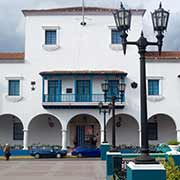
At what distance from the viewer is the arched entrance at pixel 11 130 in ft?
118

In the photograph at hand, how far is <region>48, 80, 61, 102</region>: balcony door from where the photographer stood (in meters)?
33.9

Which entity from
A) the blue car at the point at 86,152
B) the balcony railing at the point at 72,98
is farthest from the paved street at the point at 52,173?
the balcony railing at the point at 72,98

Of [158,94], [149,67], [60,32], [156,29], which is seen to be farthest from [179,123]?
[156,29]

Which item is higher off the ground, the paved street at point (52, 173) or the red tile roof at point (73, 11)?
the red tile roof at point (73, 11)

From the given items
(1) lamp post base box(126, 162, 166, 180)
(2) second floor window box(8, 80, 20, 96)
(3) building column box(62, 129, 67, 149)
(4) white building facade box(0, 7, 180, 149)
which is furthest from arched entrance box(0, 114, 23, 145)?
(1) lamp post base box(126, 162, 166, 180)

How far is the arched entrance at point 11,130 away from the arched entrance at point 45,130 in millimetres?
1047

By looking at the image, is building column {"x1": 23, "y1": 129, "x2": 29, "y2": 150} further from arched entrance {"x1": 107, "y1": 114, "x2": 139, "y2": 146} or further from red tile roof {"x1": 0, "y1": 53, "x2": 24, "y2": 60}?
arched entrance {"x1": 107, "y1": 114, "x2": 139, "y2": 146}

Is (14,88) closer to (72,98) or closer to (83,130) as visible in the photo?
(72,98)

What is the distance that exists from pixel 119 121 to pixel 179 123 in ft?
16.3

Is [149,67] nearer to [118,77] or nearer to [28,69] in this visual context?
[118,77]

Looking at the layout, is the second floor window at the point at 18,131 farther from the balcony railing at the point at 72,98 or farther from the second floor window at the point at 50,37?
the second floor window at the point at 50,37

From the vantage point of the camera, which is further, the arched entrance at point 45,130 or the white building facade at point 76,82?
the arched entrance at point 45,130

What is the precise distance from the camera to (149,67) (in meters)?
34.4

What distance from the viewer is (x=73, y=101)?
111 feet
